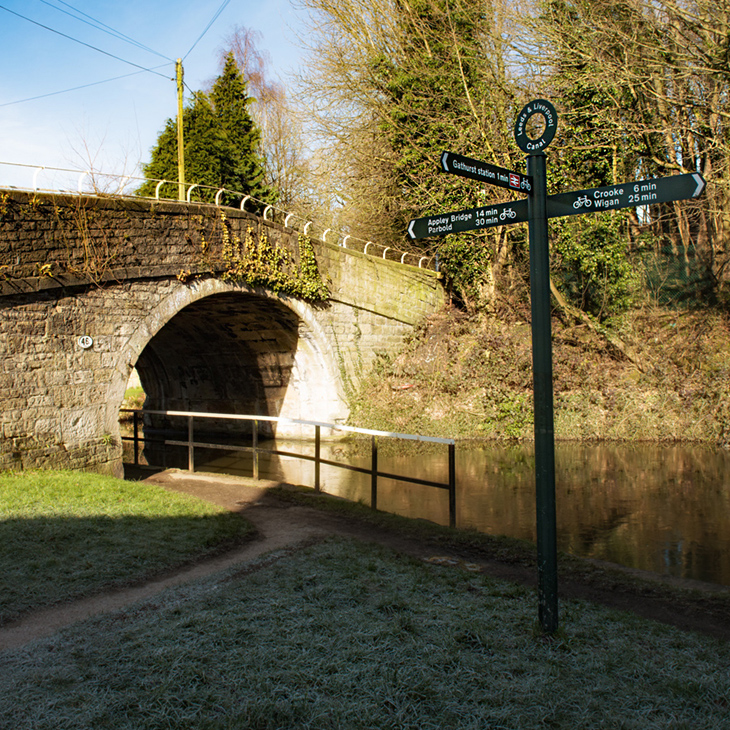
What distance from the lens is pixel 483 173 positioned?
12.4ft

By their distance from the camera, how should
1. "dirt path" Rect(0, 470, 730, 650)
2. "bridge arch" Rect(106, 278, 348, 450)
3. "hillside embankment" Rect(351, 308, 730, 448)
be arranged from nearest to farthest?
"dirt path" Rect(0, 470, 730, 650)
"bridge arch" Rect(106, 278, 348, 450)
"hillside embankment" Rect(351, 308, 730, 448)

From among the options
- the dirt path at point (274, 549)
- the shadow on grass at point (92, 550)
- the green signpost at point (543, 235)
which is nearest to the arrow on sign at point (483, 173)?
the green signpost at point (543, 235)

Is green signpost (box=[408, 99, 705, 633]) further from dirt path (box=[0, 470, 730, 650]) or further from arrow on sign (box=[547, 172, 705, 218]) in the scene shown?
dirt path (box=[0, 470, 730, 650])

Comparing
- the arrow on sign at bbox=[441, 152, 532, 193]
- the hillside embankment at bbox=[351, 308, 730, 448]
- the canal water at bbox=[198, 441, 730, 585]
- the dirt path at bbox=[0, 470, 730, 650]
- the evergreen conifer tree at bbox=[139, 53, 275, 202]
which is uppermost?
the evergreen conifer tree at bbox=[139, 53, 275, 202]

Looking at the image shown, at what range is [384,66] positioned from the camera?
18.5m

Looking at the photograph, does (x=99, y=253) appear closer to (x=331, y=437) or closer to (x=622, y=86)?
(x=331, y=437)

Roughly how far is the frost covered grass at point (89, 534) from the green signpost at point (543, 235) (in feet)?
10.2

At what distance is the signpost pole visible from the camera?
12.0 feet

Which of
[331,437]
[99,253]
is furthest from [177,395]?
[99,253]

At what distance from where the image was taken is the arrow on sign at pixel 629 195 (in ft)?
11.3

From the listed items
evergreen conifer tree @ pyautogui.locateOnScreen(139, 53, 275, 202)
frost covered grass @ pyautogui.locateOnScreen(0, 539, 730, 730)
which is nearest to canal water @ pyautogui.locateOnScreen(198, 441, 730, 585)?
frost covered grass @ pyautogui.locateOnScreen(0, 539, 730, 730)

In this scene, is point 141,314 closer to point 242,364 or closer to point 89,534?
point 89,534

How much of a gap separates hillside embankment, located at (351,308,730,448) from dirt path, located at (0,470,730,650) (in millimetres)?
7917

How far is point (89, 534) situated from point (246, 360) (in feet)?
36.7
